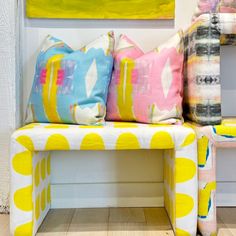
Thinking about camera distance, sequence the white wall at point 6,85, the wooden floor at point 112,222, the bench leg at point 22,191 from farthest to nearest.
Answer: the white wall at point 6,85 < the wooden floor at point 112,222 < the bench leg at point 22,191

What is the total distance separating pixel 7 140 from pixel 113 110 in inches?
16.8

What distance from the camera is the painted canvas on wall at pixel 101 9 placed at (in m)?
1.44

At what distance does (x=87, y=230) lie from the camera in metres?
1.24

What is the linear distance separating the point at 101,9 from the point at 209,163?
75 centimetres

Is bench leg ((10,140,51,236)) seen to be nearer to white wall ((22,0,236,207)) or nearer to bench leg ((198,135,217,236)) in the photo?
white wall ((22,0,236,207))

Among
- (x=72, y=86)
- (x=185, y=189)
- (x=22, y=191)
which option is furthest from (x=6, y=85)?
(x=185, y=189)

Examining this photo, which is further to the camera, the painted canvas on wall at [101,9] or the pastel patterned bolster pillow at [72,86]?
the painted canvas on wall at [101,9]

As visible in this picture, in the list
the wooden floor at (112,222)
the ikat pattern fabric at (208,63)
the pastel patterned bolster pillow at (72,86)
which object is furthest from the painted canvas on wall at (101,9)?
the wooden floor at (112,222)

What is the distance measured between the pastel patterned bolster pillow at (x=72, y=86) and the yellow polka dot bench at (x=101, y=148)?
129mm

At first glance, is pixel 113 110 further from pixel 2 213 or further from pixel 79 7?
pixel 2 213

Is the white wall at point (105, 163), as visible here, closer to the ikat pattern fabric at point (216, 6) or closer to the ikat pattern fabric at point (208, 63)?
the ikat pattern fabric at point (216, 6)

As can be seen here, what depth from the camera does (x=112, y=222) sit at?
131 centimetres

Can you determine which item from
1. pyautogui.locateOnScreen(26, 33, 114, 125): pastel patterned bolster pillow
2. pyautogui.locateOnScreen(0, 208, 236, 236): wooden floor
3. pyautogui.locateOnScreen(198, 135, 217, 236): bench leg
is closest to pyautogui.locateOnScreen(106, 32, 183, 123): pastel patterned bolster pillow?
pyautogui.locateOnScreen(26, 33, 114, 125): pastel patterned bolster pillow

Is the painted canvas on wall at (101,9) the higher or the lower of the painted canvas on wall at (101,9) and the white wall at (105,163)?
the higher
